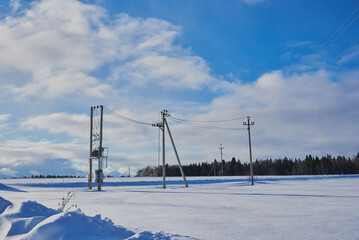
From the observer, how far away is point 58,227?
4.96 metres

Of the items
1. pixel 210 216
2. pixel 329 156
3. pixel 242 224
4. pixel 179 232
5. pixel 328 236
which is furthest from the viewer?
pixel 329 156

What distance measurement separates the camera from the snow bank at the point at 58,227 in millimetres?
4859

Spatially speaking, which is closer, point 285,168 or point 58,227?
point 58,227

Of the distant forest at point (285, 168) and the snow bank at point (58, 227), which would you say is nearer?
the snow bank at point (58, 227)

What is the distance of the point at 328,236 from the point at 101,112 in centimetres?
2481

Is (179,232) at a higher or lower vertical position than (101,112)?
lower

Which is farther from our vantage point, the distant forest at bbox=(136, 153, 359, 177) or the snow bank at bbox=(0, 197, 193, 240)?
the distant forest at bbox=(136, 153, 359, 177)

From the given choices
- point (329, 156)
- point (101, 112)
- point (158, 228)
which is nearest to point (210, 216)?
point (158, 228)

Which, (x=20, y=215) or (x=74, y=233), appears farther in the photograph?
(x=20, y=215)

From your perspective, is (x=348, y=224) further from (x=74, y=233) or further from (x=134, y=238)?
(x=74, y=233)

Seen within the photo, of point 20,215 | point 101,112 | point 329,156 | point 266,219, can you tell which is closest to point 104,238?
point 20,215

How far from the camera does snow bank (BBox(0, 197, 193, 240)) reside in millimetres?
4859

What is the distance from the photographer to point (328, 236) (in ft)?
20.6

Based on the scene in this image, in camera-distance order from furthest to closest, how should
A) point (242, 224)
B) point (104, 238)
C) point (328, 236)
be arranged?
1. point (242, 224)
2. point (328, 236)
3. point (104, 238)
